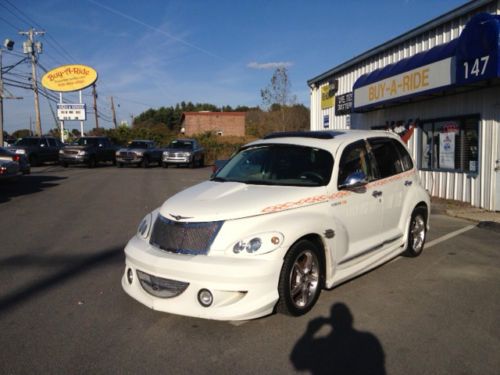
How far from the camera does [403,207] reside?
20.5 feet

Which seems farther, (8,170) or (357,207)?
(8,170)

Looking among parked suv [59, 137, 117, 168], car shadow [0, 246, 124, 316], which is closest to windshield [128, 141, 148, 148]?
parked suv [59, 137, 117, 168]

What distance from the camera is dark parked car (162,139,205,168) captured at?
28.0 meters

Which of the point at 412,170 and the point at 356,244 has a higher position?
the point at 412,170

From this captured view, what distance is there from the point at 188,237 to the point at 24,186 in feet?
47.8

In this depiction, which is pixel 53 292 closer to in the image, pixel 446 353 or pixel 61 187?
pixel 446 353

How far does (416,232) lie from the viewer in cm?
672

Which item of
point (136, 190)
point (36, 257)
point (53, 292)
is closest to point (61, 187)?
point (136, 190)

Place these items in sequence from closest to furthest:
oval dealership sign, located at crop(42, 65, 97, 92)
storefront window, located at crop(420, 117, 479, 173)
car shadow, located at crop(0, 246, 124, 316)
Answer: car shadow, located at crop(0, 246, 124, 316) → storefront window, located at crop(420, 117, 479, 173) → oval dealership sign, located at crop(42, 65, 97, 92)

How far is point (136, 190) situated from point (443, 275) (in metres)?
11.5

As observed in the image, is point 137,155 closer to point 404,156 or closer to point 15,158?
point 15,158

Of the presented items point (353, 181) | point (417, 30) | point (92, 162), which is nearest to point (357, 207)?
point (353, 181)

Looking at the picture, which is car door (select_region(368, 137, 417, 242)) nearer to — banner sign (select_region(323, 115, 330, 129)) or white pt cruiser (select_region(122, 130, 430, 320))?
white pt cruiser (select_region(122, 130, 430, 320))

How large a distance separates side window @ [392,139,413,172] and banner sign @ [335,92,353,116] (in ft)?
37.8
